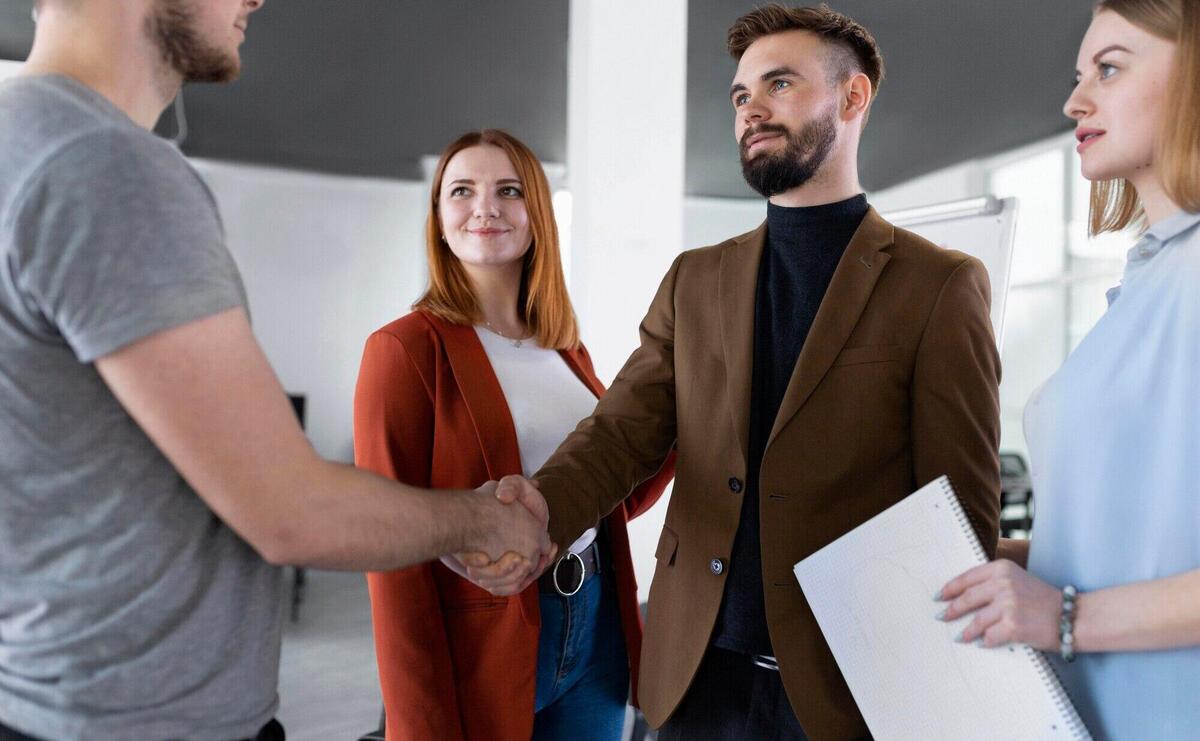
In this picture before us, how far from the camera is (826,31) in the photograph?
1713 mm

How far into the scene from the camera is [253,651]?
3.30 feet

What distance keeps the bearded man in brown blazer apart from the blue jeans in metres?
0.23

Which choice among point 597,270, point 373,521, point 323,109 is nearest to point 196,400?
point 373,521

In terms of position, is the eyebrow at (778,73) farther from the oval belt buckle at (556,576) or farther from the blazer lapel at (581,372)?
the oval belt buckle at (556,576)

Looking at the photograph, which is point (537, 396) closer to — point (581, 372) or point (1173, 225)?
point (581, 372)

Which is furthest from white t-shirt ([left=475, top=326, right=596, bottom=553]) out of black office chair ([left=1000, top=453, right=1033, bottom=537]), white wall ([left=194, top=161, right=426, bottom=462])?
white wall ([left=194, top=161, right=426, bottom=462])

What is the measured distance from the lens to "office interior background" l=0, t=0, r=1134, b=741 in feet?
12.4

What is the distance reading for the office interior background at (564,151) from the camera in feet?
12.4

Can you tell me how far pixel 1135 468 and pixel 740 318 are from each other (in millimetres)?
684

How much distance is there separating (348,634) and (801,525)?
5.20 metres

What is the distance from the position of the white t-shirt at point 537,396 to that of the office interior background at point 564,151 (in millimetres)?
1618

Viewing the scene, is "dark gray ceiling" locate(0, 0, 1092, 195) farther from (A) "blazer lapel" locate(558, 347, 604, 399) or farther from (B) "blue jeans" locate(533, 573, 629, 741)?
(B) "blue jeans" locate(533, 573, 629, 741)

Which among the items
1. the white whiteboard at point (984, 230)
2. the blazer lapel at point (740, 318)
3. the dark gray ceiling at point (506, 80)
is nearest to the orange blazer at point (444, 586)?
the blazer lapel at point (740, 318)

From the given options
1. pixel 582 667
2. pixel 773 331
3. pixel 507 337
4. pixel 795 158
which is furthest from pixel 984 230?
pixel 582 667
